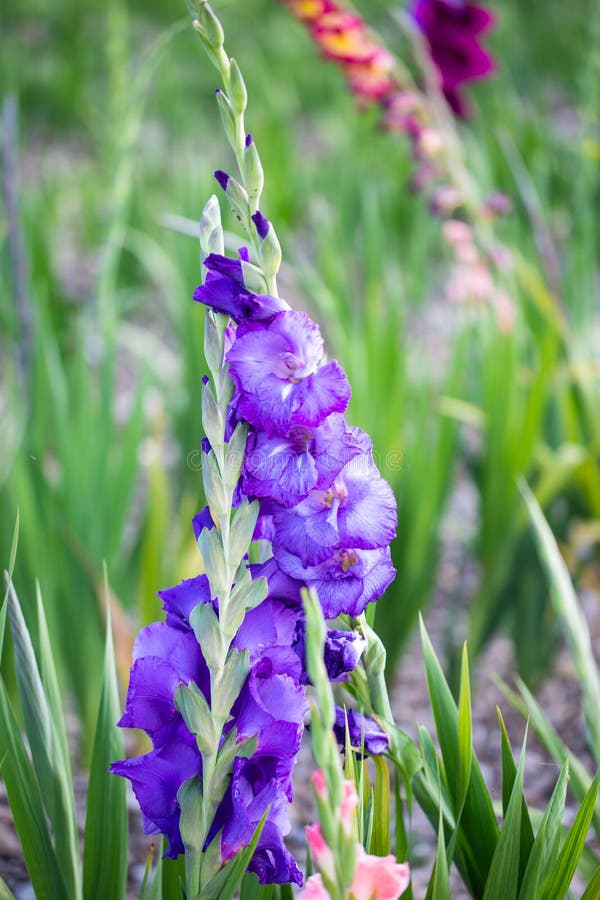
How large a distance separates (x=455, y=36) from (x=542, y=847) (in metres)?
1.43

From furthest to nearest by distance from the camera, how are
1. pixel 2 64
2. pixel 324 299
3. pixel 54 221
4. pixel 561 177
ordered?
pixel 2 64 < pixel 561 177 < pixel 54 221 < pixel 324 299

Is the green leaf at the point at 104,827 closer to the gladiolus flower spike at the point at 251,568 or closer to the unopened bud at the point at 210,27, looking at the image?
the gladiolus flower spike at the point at 251,568

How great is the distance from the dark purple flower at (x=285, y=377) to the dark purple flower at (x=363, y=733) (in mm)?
212

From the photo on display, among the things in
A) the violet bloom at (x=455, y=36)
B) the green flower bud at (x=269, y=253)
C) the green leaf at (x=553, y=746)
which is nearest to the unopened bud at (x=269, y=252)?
the green flower bud at (x=269, y=253)

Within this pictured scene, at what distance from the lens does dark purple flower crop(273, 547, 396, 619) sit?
1.76ft

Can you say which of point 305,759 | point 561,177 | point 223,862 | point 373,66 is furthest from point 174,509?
point 561,177

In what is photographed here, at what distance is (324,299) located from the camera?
1536 mm

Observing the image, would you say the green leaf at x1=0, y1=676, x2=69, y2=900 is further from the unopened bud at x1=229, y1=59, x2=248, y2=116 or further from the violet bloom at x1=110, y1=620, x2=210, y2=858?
the unopened bud at x1=229, y1=59, x2=248, y2=116

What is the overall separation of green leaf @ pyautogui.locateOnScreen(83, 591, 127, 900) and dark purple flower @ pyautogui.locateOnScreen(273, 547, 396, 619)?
0.23 meters

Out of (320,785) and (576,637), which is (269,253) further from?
(576,637)

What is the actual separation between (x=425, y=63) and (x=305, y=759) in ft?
3.86

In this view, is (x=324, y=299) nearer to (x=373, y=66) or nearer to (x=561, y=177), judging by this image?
(x=373, y=66)

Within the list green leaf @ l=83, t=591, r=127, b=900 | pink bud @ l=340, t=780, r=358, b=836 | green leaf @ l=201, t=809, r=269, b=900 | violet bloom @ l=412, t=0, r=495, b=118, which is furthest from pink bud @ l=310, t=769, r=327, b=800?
violet bloom @ l=412, t=0, r=495, b=118

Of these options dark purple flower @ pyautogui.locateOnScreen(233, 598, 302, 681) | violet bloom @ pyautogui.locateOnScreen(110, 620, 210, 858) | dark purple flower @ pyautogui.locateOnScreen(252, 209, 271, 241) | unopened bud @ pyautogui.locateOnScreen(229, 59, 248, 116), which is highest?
unopened bud @ pyautogui.locateOnScreen(229, 59, 248, 116)
